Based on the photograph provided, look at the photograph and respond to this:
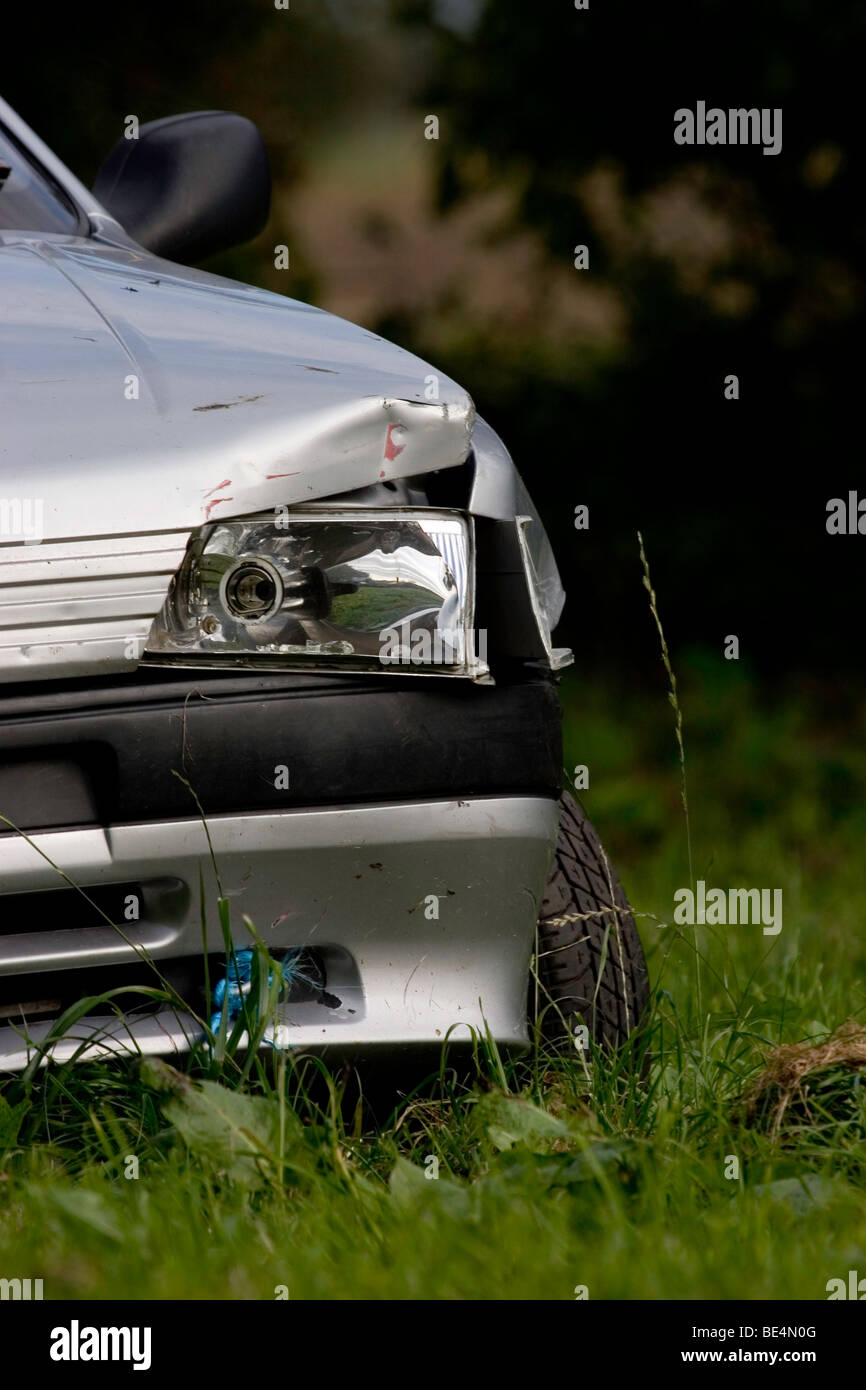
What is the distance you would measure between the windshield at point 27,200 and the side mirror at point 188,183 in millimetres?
141

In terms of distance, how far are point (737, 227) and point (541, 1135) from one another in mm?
6541

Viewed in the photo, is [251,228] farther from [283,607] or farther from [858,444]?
[858,444]

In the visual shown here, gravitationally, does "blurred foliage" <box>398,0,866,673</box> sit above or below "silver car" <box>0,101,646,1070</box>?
above

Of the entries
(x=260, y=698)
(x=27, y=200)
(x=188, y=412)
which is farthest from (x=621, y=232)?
(x=260, y=698)

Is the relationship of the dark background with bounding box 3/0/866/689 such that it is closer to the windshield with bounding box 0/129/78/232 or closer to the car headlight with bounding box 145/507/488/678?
the windshield with bounding box 0/129/78/232

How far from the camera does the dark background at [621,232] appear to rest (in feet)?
23.0

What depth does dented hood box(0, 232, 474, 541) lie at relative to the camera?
160 cm

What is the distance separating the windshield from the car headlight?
39.7 inches

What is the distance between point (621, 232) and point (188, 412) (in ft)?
20.9
